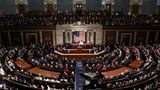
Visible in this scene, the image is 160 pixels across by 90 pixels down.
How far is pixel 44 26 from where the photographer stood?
34438 mm

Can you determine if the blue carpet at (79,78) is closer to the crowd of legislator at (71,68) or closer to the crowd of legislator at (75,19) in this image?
the crowd of legislator at (71,68)

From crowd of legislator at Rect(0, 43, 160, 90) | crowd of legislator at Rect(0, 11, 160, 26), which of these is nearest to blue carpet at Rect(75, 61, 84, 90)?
crowd of legislator at Rect(0, 43, 160, 90)

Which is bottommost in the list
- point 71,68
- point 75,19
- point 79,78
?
point 79,78

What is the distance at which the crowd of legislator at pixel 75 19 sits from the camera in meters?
35.1

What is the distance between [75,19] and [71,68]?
13747 millimetres

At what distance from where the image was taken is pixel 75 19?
36438 millimetres

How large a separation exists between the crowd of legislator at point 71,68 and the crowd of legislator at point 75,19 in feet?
14.4

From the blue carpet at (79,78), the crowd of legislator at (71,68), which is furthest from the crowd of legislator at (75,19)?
the blue carpet at (79,78)

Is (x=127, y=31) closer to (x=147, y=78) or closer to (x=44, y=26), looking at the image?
(x=44, y=26)

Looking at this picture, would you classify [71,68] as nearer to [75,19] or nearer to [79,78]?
[79,78]

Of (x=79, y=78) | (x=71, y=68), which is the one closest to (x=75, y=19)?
(x=71, y=68)

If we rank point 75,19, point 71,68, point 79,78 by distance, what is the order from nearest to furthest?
1. point 79,78
2. point 71,68
3. point 75,19

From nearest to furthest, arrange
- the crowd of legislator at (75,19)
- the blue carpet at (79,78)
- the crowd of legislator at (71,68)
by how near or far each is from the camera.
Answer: the crowd of legislator at (71,68), the blue carpet at (79,78), the crowd of legislator at (75,19)

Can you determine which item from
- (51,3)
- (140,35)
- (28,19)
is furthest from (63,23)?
(140,35)
